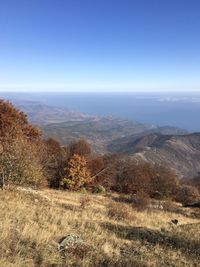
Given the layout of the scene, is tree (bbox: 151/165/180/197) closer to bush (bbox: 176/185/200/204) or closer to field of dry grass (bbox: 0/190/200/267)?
bush (bbox: 176/185/200/204)

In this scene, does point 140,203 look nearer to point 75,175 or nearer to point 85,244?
point 75,175

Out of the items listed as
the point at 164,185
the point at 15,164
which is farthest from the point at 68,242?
the point at 164,185

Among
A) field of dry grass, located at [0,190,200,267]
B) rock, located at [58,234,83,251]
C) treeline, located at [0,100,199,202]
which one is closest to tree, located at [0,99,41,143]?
treeline, located at [0,100,199,202]

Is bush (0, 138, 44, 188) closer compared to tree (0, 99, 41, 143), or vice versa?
bush (0, 138, 44, 188)

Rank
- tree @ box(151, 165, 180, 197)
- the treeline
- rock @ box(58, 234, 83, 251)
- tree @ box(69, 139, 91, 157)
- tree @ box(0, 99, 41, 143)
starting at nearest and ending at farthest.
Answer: rock @ box(58, 234, 83, 251)
the treeline
tree @ box(0, 99, 41, 143)
tree @ box(151, 165, 180, 197)
tree @ box(69, 139, 91, 157)

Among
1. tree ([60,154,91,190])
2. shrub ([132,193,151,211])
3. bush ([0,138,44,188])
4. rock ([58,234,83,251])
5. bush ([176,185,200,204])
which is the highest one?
rock ([58,234,83,251])

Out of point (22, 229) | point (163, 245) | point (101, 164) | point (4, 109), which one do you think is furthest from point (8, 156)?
point (101, 164)

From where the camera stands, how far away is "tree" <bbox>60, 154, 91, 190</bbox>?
46875mm

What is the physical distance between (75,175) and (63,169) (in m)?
3.29

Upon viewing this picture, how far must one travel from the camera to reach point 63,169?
2014 inches

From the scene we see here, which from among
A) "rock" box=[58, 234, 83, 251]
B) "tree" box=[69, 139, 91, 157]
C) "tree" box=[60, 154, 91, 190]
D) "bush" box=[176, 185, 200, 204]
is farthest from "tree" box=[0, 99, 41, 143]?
"rock" box=[58, 234, 83, 251]

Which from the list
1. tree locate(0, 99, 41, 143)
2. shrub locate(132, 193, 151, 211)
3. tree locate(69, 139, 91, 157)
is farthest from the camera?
tree locate(69, 139, 91, 157)

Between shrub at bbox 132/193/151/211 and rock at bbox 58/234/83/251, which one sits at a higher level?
rock at bbox 58/234/83/251

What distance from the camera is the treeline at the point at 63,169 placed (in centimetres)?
2498
